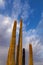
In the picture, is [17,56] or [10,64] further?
[17,56]

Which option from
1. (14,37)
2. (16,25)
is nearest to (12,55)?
(14,37)

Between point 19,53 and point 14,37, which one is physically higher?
point 14,37

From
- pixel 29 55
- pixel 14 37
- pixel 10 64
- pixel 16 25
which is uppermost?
pixel 16 25

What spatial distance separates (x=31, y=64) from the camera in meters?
23.9

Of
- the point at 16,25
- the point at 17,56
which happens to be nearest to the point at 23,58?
the point at 17,56

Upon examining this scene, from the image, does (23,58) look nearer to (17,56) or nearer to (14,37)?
(17,56)

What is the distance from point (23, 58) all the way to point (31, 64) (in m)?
1.80

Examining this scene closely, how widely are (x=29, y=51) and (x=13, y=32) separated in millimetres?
3969

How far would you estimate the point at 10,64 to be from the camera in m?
21.5

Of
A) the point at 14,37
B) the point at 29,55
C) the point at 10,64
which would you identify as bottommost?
the point at 10,64

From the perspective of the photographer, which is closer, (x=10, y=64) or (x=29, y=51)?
(x=10, y=64)

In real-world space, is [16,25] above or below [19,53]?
above

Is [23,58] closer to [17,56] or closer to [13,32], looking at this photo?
[17,56]

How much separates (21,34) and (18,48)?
2.16m
